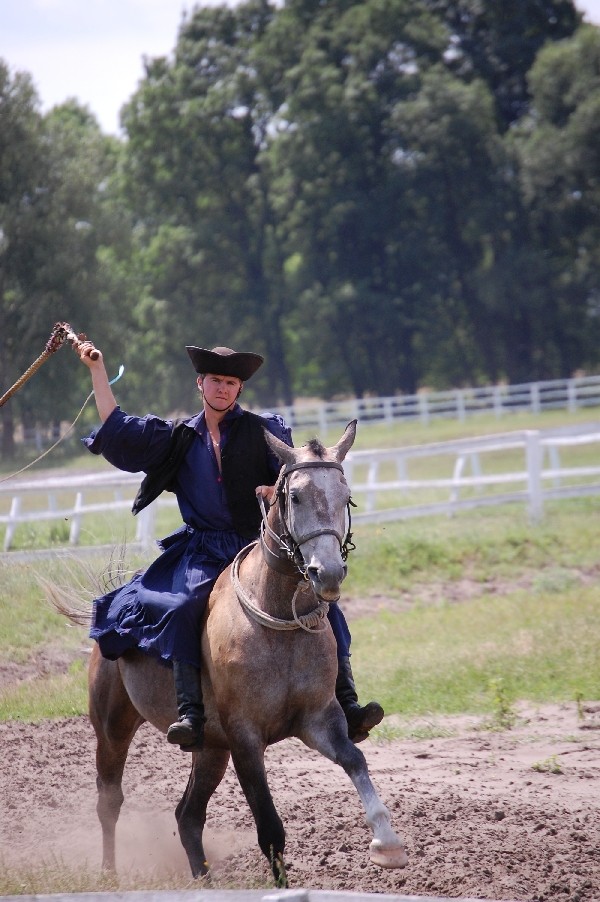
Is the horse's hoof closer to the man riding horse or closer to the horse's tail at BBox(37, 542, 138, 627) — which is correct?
the man riding horse

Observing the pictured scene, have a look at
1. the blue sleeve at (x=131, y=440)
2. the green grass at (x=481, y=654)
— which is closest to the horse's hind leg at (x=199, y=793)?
the blue sleeve at (x=131, y=440)

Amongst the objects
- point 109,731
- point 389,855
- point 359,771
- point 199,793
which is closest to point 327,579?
point 359,771

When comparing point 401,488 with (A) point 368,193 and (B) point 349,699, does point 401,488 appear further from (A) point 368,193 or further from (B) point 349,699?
(A) point 368,193

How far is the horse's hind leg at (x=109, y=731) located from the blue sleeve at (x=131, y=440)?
4.09 feet

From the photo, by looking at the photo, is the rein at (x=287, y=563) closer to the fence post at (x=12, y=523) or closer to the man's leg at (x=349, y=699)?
the man's leg at (x=349, y=699)

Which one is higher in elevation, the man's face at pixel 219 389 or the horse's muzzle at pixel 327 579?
the man's face at pixel 219 389

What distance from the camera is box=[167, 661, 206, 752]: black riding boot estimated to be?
17.8ft

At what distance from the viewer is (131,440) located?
5.96m

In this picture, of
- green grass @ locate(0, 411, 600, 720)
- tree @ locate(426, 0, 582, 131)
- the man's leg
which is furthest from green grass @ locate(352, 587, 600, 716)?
tree @ locate(426, 0, 582, 131)

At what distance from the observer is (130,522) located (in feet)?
46.9

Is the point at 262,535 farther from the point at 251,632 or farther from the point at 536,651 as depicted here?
the point at 536,651

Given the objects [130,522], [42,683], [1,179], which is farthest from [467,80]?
[42,683]

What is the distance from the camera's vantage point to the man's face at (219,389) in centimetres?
593

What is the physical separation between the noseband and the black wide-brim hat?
2.57ft
